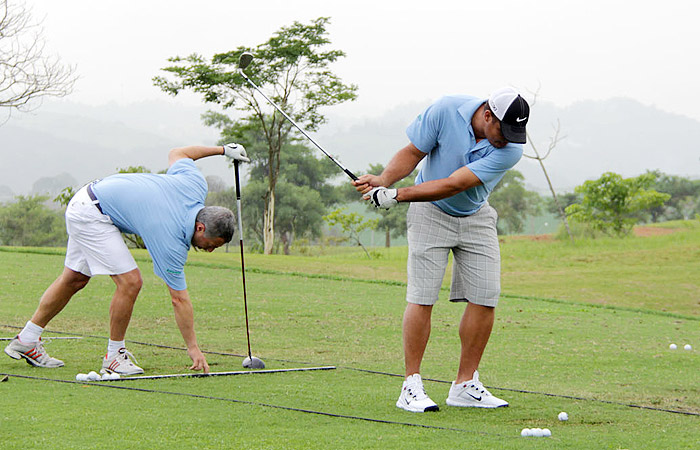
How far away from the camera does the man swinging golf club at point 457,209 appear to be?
4059 millimetres

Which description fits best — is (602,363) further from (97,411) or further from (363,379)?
(97,411)

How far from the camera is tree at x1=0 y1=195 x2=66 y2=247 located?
57.8 metres

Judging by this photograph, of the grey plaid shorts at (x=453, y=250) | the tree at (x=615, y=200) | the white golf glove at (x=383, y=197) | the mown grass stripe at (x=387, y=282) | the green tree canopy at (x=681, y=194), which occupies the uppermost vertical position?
the green tree canopy at (x=681, y=194)

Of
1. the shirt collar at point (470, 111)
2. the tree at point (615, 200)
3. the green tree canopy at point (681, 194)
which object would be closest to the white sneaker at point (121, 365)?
the shirt collar at point (470, 111)

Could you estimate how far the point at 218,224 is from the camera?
4676 mm

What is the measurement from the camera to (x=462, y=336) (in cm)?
450

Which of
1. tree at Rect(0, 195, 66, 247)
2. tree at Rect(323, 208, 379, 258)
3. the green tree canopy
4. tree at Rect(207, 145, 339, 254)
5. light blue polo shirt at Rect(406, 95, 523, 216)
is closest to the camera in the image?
light blue polo shirt at Rect(406, 95, 523, 216)

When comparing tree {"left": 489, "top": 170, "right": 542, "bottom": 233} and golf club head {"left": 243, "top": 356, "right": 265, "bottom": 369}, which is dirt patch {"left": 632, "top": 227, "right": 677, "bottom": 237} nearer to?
tree {"left": 489, "top": 170, "right": 542, "bottom": 233}

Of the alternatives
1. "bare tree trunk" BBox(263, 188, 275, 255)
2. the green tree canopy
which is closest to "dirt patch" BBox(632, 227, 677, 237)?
"bare tree trunk" BBox(263, 188, 275, 255)

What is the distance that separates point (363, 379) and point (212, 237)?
4.63 ft

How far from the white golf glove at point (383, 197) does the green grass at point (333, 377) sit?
3.61 ft

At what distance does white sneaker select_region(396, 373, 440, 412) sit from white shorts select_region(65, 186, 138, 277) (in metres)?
1.98

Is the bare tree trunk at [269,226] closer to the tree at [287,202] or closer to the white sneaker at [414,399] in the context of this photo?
the tree at [287,202]

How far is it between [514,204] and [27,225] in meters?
38.8
